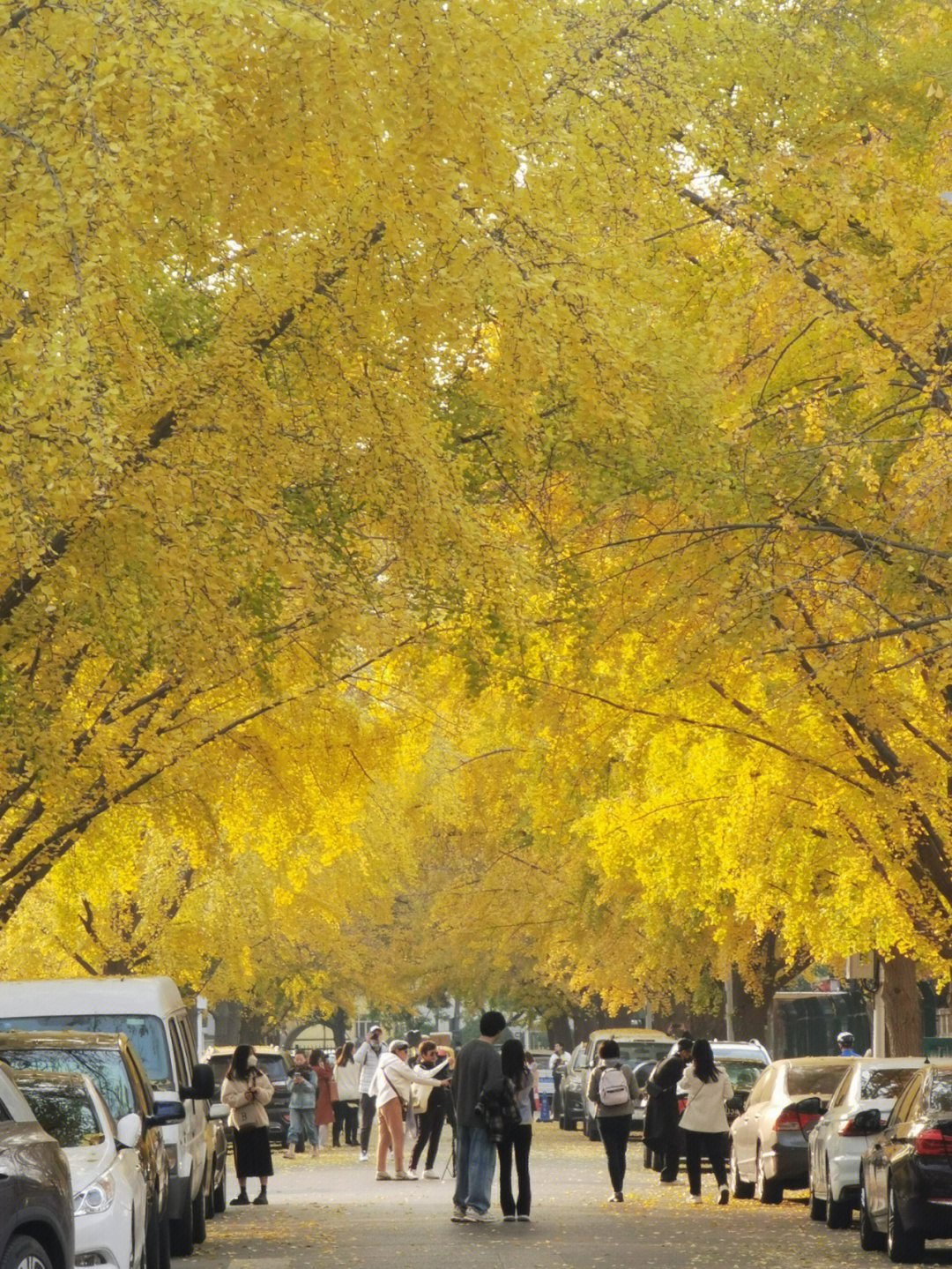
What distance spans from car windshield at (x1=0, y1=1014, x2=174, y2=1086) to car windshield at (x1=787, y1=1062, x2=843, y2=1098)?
792 centimetres

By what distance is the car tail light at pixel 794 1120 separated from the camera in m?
21.7

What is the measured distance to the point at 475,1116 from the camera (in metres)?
18.2

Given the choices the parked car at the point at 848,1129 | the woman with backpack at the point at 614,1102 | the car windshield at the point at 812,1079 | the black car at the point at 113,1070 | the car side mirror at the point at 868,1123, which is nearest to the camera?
the black car at the point at 113,1070

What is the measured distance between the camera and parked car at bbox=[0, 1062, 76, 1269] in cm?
826

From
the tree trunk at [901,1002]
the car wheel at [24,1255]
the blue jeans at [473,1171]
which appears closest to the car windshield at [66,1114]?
the car wheel at [24,1255]

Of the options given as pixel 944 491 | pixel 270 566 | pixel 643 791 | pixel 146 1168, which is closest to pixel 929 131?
pixel 944 491

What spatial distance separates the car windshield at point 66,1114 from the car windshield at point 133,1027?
4.56 m

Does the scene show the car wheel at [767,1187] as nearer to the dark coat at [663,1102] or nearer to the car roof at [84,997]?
the dark coat at [663,1102]

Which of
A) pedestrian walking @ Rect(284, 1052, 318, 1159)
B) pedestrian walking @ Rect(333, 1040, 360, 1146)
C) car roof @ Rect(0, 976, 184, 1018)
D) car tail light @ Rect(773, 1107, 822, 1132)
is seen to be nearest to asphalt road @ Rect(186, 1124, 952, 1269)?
car tail light @ Rect(773, 1107, 822, 1132)

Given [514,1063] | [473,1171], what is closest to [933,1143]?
[473,1171]

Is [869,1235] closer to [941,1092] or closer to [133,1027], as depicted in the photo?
[941,1092]

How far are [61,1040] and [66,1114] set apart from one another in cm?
237

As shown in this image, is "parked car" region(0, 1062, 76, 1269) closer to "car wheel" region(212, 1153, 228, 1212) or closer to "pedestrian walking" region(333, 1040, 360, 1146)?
"car wheel" region(212, 1153, 228, 1212)

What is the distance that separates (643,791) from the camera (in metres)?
29.5
